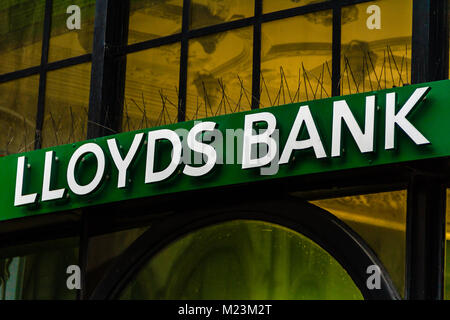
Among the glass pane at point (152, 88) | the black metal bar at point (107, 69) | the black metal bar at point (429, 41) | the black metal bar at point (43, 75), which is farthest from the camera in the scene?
the black metal bar at point (43, 75)

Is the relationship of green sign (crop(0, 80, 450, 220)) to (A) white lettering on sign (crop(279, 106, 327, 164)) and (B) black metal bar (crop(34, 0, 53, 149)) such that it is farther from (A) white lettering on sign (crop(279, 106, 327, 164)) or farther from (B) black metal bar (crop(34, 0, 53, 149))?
(B) black metal bar (crop(34, 0, 53, 149))

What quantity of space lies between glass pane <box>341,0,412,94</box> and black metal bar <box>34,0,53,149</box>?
476 centimetres

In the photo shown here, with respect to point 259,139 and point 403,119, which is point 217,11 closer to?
point 259,139

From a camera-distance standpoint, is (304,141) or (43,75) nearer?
(304,141)

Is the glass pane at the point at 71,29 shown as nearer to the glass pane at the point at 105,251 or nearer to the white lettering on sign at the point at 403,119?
the glass pane at the point at 105,251

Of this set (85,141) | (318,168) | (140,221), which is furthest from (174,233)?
(318,168)

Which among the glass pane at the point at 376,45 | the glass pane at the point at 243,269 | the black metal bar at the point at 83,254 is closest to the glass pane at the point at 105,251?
the black metal bar at the point at 83,254

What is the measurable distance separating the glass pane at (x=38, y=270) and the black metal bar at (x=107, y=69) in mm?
1555

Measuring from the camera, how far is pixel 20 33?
16.3 metres

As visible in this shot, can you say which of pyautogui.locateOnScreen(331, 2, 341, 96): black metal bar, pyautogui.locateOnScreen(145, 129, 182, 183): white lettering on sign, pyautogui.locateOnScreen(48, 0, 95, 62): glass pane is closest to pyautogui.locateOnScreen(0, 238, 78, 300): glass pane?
pyautogui.locateOnScreen(145, 129, 182, 183): white lettering on sign

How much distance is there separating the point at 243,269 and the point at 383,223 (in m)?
1.81

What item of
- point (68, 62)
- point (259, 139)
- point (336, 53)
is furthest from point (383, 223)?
point (68, 62)

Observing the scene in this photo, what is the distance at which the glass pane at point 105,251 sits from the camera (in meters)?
14.1

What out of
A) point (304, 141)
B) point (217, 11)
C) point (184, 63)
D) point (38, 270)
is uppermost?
point (217, 11)
